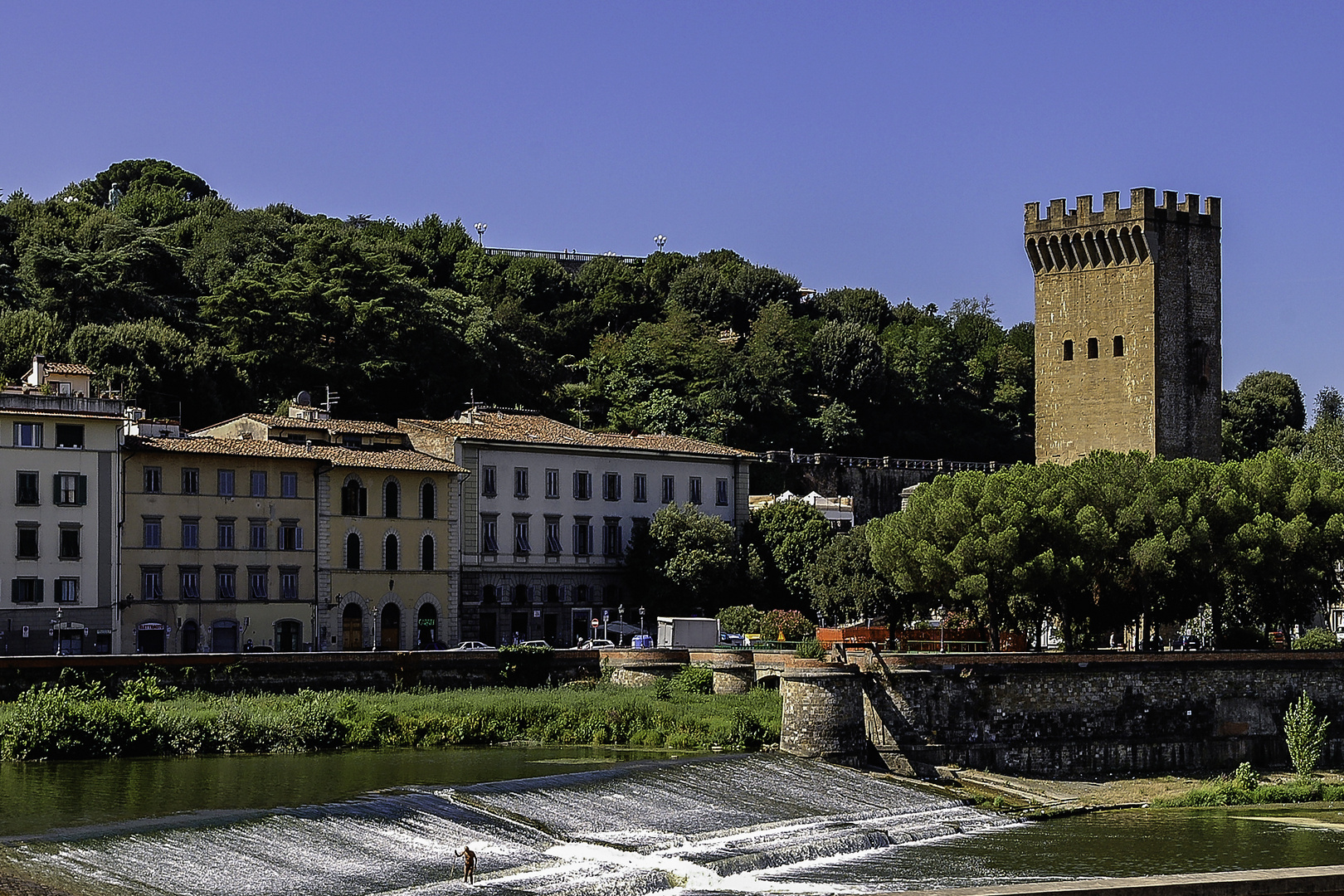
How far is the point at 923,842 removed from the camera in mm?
37594

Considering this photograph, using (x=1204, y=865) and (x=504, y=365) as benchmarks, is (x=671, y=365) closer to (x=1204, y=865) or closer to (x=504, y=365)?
(x=504, y=365)

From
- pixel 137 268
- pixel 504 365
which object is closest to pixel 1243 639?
pixel 504 365

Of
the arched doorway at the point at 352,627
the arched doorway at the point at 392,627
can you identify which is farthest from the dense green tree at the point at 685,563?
the arched doorway at the point at 352,627

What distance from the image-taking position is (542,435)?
69.9 metres

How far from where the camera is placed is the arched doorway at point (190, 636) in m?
57.6

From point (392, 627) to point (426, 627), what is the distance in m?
1.37

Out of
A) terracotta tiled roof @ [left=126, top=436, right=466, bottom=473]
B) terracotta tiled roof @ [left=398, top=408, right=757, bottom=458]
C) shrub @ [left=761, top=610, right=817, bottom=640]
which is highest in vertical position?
terracotta tiled roof @ [left=398, top=408, right=757, bottom=458]

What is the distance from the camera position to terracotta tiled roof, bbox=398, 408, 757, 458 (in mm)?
67812

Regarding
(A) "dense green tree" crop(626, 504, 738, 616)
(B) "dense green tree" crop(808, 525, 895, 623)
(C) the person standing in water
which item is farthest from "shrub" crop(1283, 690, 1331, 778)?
(C) the person standing in water

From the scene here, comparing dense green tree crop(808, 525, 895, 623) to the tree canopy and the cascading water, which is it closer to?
the cascading water

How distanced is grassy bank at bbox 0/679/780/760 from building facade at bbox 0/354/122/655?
9.53 m

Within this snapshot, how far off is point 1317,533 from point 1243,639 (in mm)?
4080

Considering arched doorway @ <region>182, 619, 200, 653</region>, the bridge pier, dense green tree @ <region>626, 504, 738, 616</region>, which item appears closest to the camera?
the bridge pier

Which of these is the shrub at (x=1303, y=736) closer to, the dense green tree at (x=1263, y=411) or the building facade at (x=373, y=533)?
the building facade at (x=373, y=533)
